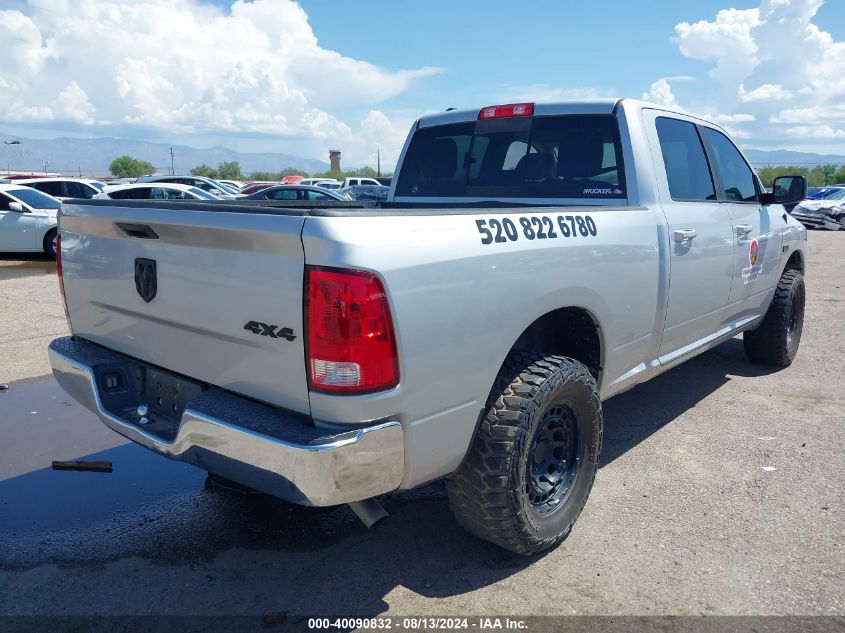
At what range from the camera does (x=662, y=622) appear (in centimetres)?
262

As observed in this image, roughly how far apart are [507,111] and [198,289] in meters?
2.51

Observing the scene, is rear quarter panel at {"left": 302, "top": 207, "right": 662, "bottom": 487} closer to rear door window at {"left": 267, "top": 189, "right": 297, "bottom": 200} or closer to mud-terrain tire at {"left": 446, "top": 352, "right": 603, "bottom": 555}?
mud-terrain tire at {"left": 446, "top": 352, "right": 603, "bottom": 555}

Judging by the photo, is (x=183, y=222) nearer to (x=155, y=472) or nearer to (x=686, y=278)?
(x=155, y=472)

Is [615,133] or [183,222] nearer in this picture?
[183,222]

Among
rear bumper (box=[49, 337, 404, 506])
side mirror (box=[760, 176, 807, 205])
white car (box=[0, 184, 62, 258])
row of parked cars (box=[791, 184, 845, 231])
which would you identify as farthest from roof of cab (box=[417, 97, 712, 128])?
row of parked cars (box=[791, 184, 845, 231])

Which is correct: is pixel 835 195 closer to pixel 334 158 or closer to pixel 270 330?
pixel 270 330

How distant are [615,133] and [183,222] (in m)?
2.46

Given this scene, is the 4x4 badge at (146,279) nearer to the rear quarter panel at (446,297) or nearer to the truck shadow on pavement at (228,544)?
the rear quarter panel at (446,297)

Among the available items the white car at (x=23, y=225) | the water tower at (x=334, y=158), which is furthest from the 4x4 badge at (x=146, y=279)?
the water tower at (x=334, y=158)

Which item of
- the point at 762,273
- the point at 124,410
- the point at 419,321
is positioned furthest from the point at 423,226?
the point at 762,273

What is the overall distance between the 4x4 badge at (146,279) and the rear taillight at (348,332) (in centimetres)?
88

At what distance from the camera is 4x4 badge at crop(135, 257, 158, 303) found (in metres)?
2.71

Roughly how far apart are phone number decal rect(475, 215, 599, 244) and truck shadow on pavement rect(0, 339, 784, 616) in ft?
4.70

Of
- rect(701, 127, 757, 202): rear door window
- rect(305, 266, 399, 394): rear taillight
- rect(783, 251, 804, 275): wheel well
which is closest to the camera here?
rect(305, 266, 399, 394): rear taillight
